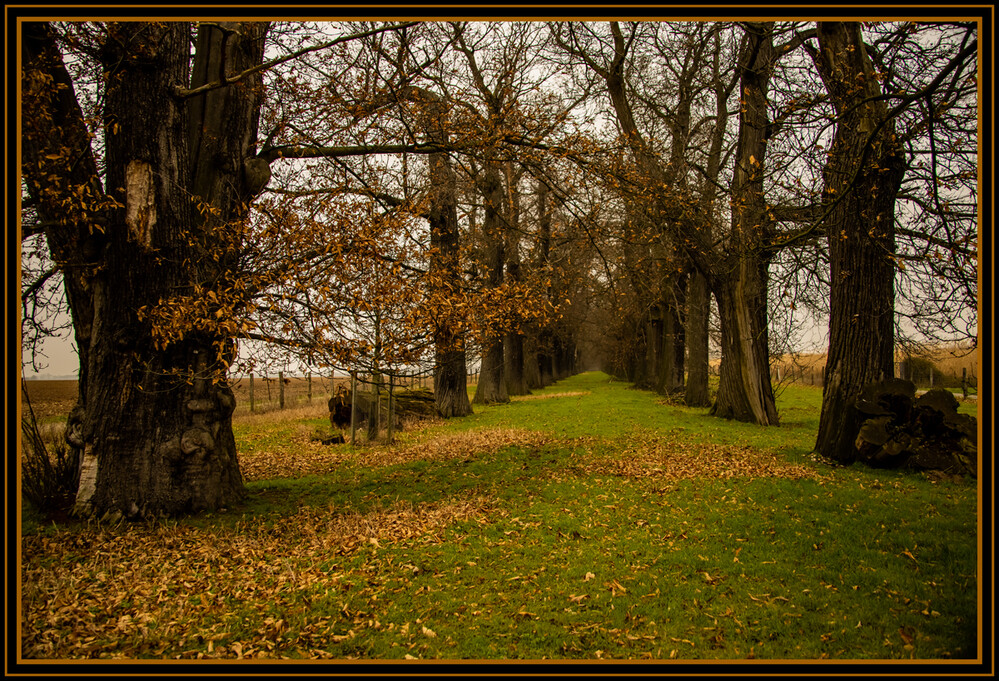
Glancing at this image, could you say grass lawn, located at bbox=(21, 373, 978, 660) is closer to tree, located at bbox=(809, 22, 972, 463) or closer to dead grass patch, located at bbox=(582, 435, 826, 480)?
dead grass patch, located at bbox=(582, 435, 826, 480)

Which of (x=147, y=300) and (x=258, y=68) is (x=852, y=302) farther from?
(x=147, y=300)

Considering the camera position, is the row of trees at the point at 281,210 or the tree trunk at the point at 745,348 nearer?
the row of trees at the point at 281,210

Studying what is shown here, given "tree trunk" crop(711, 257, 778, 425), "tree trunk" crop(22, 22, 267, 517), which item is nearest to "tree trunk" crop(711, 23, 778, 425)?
"tree trunk" crop(711, 257, 778, 425)

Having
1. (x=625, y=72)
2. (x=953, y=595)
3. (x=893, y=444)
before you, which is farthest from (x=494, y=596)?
(x=625, y=72)

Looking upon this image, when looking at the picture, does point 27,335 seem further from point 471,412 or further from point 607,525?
point 471,412

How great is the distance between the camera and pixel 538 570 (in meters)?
5.15

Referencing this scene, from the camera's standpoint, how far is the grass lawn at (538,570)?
12.7 feet

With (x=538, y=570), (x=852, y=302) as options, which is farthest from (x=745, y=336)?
(x=538, y=570)

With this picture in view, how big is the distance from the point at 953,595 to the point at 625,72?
615 inches

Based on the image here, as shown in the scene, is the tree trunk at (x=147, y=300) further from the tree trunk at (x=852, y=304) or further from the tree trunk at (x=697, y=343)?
the tree trunk at (x=697, y=343)

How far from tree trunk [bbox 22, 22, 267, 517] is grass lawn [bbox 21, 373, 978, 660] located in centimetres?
56

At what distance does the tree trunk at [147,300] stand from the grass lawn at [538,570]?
56cm

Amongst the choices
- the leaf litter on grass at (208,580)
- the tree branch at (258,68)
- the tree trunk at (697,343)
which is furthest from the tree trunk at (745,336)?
the tree branch at (258,68)

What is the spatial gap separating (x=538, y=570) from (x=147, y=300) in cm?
501
